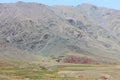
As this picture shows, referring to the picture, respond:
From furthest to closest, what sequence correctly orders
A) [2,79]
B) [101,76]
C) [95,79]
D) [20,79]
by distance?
[101,76] < [95,79] < [20,79] < [2,79]

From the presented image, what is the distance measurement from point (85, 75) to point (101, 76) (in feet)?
26.9

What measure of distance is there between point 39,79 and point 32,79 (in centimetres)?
205

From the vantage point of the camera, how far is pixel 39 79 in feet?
343

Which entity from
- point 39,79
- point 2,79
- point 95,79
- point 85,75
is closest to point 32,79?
point 39,79

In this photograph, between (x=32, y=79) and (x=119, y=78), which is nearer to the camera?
(x=32, y=79)

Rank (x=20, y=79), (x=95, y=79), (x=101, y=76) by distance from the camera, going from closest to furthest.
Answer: (x=20, y=79)
(x=95, y=79)
(x=101, y=76)

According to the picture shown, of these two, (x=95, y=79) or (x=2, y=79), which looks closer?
(x=2, y=79)

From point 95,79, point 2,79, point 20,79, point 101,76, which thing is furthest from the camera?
point 101,76

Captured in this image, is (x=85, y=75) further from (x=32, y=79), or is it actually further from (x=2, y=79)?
(x=2, y=79)

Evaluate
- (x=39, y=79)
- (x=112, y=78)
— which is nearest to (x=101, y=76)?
(x=112, y=78)

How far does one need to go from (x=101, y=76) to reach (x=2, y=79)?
40.9m

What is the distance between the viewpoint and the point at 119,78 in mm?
117500

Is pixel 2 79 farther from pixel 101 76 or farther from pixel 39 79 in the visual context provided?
pixel 101 76

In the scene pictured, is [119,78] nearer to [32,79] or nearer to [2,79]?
[32,79]
